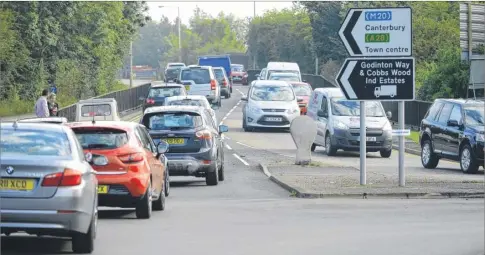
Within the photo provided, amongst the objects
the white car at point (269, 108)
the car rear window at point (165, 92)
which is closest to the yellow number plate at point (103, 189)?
the white car at point (269, 108)

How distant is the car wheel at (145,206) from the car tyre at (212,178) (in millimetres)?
6756

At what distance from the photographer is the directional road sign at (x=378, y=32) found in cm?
2180

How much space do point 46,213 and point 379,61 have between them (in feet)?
37.2

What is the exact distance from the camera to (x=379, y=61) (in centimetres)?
2219

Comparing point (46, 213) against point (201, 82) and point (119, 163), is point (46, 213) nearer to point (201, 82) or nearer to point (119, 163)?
point (119, 163)

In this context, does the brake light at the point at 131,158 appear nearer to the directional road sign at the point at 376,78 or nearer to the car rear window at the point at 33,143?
the car rear window at the point at 33,143

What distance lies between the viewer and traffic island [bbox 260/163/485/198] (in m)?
20.6

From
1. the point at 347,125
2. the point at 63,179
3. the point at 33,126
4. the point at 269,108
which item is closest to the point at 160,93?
the point at 269,108

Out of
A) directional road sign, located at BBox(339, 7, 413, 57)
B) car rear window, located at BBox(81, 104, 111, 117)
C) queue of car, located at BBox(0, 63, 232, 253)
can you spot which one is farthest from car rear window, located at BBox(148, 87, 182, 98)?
directional road sign, located at BBox(339, 7, 413, 57)

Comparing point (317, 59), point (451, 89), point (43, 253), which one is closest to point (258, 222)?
point (43, 253)

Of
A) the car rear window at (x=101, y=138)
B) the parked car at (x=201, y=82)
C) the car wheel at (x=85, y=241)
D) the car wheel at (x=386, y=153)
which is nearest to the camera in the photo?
the car wheel at (x=85, y=241)

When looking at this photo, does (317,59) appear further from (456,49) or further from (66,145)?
(66,145)

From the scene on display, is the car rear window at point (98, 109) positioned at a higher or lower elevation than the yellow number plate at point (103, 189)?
higher

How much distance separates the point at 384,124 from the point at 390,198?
14.4 m
